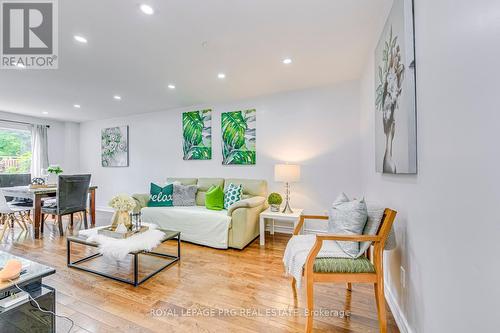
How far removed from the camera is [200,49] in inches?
94.0

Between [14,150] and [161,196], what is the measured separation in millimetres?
4253

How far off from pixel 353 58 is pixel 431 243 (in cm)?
227

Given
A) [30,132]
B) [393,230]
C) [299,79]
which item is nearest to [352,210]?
[393,230]

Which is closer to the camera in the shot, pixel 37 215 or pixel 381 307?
pixel 381 307

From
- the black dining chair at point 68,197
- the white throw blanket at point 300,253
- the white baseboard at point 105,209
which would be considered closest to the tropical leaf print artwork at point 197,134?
the black dining chair at point 68,197

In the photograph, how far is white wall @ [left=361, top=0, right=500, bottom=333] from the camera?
2.43 feet

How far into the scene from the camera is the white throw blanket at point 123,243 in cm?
201

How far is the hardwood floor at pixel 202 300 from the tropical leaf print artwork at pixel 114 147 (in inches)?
121

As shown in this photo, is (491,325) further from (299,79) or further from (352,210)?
(299,79)

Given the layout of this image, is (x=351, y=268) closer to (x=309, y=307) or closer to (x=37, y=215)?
(x=309, y=307)

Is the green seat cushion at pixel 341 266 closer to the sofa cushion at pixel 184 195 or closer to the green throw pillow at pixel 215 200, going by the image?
the green throw pillow at pixel 215 200

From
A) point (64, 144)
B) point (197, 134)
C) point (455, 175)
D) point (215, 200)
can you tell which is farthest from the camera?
point (64, 144)

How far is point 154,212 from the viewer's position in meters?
3.48

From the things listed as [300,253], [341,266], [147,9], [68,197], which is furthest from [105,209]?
[341,266]
